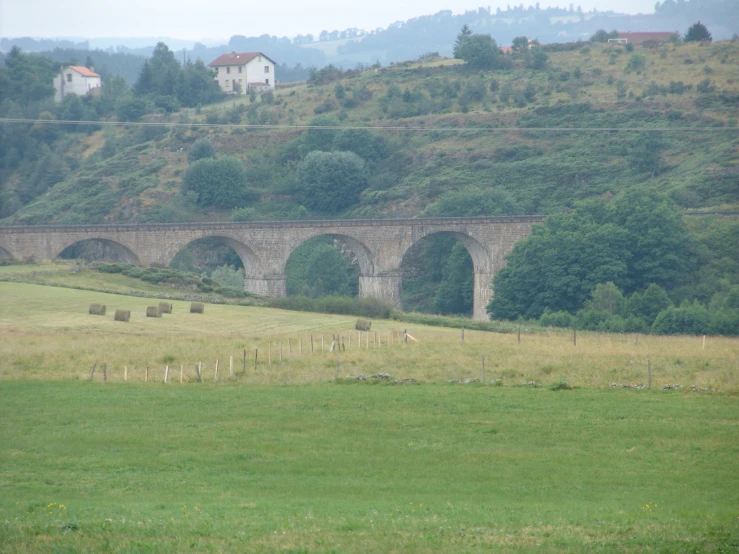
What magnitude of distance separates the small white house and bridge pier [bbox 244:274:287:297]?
65532 millimetres

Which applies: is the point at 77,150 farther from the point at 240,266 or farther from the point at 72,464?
the point at 72,464

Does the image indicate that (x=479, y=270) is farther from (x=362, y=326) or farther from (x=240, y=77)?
(x=240, y=77)

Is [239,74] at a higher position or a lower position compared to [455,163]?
higher

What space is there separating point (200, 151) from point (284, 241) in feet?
114

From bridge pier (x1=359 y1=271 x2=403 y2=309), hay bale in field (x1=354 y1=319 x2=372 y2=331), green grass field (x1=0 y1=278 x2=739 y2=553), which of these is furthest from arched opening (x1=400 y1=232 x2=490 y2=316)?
green grass field (x1=0 y1=278 x2=739 y2=553)

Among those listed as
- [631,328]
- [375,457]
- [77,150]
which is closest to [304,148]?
[77,150]

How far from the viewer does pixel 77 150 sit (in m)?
111

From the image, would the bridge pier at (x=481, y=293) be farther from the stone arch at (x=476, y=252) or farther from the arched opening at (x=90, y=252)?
the arched opening at (x=90, y=252)

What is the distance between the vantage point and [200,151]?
9938 centimetres

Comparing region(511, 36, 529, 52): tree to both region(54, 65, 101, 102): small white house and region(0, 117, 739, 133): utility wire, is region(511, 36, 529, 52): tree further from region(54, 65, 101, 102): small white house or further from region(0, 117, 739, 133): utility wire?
region(54, 65, 101, 102): small white house

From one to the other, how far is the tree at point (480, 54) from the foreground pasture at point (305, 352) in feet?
258

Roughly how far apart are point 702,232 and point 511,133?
111ft

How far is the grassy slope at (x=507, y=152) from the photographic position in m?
89.0

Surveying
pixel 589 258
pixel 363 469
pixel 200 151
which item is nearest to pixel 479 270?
pixel 589 258
